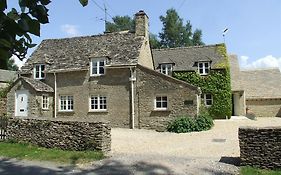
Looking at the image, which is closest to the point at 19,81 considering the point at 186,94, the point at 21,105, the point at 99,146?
the point at 21,105

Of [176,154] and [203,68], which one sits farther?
[203,68]

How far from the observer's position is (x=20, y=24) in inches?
102

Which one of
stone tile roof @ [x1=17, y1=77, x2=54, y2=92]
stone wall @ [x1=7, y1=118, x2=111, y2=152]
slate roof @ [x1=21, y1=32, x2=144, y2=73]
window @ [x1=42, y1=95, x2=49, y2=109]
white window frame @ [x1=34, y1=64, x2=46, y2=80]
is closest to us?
stone wall @ [x1=7, y1=118, x2=111, y2=152]

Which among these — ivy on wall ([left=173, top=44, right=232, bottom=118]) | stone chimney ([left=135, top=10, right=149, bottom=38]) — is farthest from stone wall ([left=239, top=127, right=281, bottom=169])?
ivy on wall ([left=173, top=44, right=232, bottom=118])

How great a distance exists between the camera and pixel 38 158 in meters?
13.3

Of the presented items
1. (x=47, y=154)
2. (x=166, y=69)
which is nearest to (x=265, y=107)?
(x=166, y=69)

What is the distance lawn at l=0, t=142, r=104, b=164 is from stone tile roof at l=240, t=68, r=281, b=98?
2640 cm

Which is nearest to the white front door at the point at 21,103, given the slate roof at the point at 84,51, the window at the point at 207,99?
the slate roof at the point at 84,51

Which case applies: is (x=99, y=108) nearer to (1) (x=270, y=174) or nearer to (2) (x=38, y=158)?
(2) (x=38, y=158)

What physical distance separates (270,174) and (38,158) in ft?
29.5

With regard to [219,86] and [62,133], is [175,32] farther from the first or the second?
[62,133]

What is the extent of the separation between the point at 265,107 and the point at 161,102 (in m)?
18.1

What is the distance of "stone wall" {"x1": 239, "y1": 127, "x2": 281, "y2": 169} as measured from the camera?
36.4ft

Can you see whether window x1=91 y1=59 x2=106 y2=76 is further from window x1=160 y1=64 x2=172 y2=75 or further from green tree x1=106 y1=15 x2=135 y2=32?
green tree x1=106 y1=15 x2=135 y2=32
